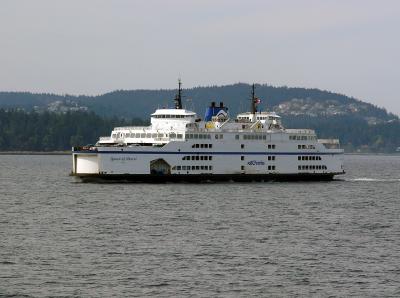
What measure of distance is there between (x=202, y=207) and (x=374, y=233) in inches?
658

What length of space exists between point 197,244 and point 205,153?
38.1 metres

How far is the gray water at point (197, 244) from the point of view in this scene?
1473 inches

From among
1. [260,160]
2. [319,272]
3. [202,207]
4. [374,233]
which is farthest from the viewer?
[260,160]

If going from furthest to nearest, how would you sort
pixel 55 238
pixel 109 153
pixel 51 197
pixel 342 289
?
1. pixel 109 153
2. pixel 51 197
3. pixel 55 238
4. pixel 342 289

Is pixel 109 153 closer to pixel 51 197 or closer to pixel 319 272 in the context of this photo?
pixel 51 197

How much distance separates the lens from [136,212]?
62.6 m

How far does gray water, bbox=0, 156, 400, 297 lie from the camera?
123 feet

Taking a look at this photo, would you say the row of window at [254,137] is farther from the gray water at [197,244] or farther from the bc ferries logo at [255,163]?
the gray water at [197,244]

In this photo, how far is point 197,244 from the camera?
4762 cm

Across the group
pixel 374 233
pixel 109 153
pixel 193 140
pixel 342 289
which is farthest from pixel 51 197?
pixel 342 289

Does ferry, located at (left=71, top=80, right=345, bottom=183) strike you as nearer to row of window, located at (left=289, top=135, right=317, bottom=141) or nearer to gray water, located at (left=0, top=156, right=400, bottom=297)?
row of window, located at (left=289, top=135, right=317, bottom=141)

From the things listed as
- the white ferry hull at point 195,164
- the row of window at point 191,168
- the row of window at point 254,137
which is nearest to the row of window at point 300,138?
the white ferry hull at point 195,164

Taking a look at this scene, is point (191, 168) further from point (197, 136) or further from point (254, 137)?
point (254, 137)

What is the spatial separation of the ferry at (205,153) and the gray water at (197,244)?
3.73 metres
